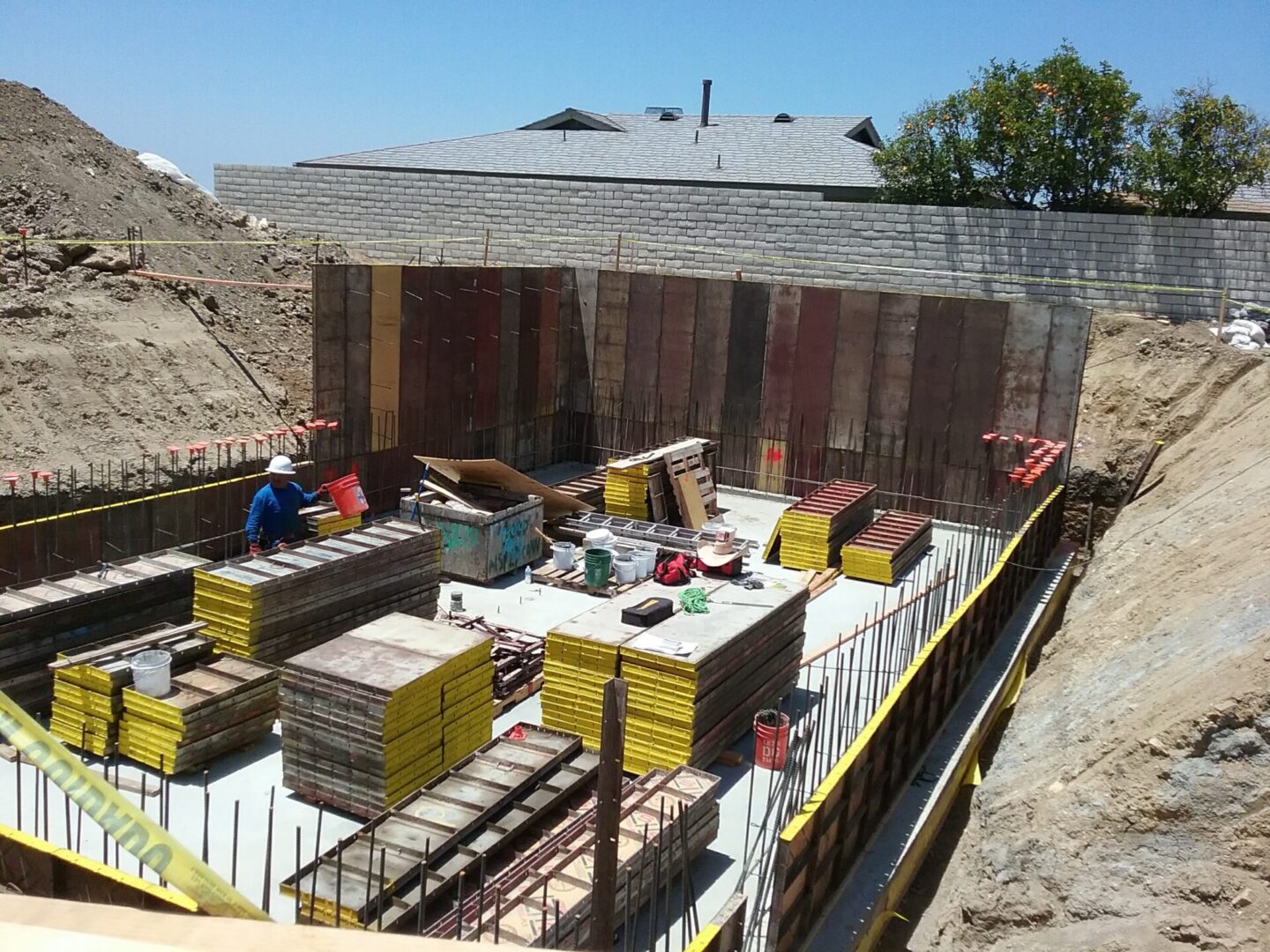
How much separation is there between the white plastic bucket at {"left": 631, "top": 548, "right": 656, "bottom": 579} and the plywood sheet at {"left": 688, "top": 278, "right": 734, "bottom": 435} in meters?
5.98

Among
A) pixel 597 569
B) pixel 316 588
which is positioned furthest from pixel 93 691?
pixel 597 569

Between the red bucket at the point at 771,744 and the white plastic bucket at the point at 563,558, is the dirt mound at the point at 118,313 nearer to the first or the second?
the white plastic bucket at the point at 563,558

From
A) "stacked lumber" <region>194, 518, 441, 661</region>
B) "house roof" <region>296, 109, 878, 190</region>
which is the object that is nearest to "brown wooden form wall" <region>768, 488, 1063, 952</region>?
"stacked lumber" <region>194, 518, 441, 661</region>

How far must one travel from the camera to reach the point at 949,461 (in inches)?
728

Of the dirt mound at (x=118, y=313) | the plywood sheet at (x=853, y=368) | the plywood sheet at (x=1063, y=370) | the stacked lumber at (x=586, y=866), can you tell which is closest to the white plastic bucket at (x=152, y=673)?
the stacked lumber at (x=586, y=866)

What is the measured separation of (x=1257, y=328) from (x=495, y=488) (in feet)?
44.1

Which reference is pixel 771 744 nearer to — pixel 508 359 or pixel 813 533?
pixel 813 533

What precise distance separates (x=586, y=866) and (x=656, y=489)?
10.0m

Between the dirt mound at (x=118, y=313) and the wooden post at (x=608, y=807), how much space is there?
38.6 feet

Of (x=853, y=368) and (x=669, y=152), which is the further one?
(x=669, y=152)

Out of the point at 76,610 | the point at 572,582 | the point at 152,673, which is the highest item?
the point at 76,610

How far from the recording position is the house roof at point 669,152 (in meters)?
29.0

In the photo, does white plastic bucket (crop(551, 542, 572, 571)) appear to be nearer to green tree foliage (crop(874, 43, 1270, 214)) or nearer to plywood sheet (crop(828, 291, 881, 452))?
plywood sheet (crop(828, 291, 881, 452))

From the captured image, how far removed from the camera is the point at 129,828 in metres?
1.56
